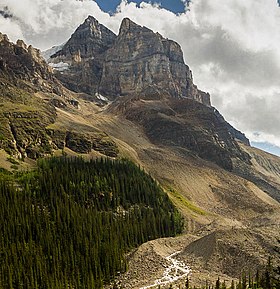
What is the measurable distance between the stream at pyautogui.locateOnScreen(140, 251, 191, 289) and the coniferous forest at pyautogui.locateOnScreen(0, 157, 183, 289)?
12.2 meters

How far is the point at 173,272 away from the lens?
9131 centimetres

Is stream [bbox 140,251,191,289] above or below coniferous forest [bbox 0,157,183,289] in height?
below

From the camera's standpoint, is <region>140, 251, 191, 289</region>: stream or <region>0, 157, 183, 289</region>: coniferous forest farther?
<region>0, 157, 183, 289</region>: coniferous forest

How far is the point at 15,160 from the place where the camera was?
177 meters

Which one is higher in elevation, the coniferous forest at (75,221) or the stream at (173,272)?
the coniferous forest at (75,221)

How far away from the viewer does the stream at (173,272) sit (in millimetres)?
86156

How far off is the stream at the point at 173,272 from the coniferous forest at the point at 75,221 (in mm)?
12208

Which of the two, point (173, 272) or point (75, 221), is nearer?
point (173, 272)

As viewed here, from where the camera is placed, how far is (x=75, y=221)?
380 feet

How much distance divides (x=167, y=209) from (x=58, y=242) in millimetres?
66314

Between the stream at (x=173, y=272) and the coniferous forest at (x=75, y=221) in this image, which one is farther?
the coniferous forest at (x=75, y=221)

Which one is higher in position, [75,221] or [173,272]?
[75,221]

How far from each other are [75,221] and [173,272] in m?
36.7

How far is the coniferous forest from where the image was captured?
298 feet
